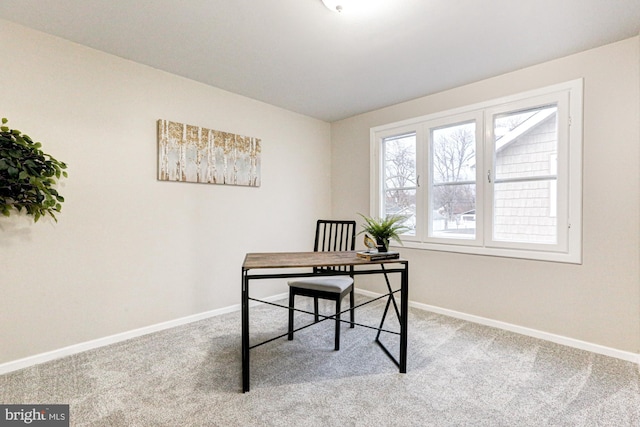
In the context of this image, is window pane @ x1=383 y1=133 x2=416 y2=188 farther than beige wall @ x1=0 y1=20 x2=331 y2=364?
Yes

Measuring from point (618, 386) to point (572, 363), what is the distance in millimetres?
297

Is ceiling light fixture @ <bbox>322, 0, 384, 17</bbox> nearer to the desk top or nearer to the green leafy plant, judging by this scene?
the desk top

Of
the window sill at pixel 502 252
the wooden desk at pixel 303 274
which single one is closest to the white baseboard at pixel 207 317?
the window sill at pixel 502 252

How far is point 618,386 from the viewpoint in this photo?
1.92 m

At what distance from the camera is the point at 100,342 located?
2453 mm

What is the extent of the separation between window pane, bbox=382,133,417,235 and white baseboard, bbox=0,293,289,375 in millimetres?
2291

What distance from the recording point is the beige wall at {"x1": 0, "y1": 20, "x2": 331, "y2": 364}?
7.02 ft

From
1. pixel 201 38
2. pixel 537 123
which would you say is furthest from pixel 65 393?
pixel 537 123

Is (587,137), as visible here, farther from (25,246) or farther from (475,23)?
(25,246)

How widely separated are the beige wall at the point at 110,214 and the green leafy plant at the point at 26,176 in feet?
0.44

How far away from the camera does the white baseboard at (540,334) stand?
2293mm

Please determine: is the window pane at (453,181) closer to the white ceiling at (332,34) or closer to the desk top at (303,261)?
the white ceiling at (332,34)

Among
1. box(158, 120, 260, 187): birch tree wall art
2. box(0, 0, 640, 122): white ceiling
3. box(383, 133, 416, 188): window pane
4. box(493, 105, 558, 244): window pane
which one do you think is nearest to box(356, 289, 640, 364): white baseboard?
box(493, 105, 558, 244): window pane

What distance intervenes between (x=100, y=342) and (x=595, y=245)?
4106mm
